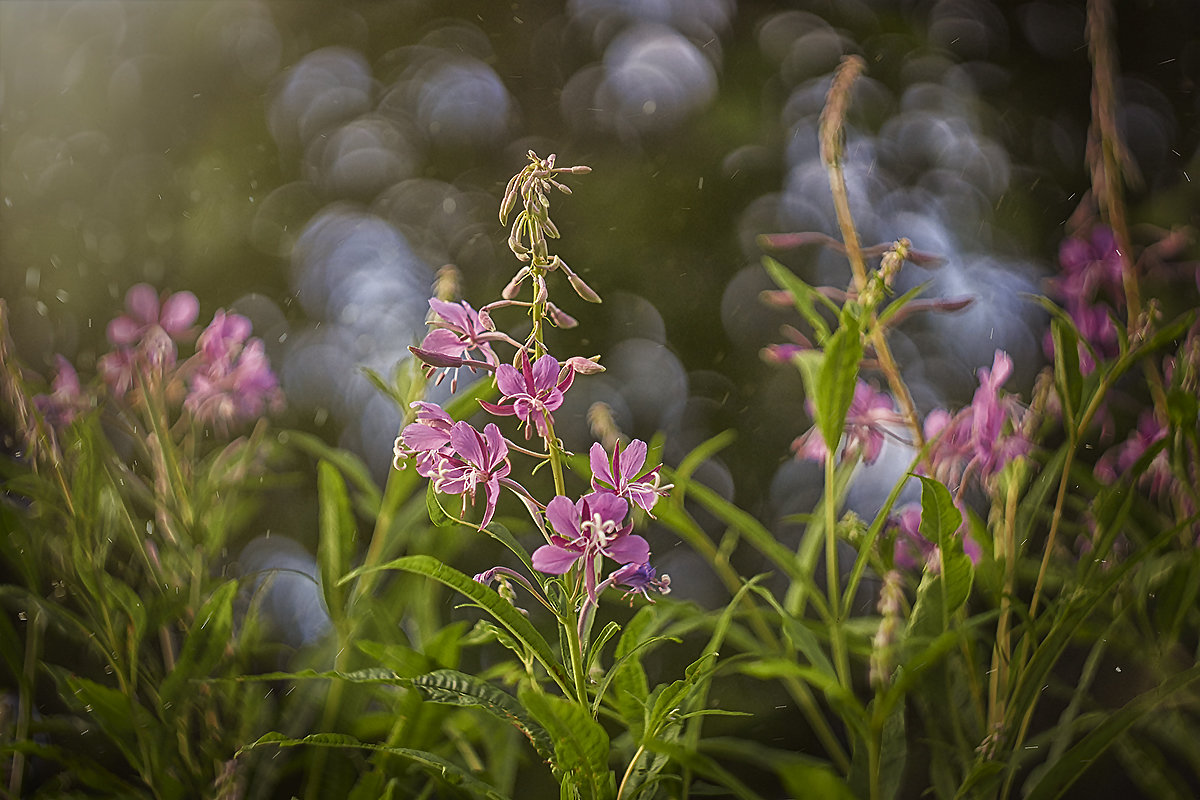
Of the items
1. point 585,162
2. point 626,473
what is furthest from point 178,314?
point 626,473

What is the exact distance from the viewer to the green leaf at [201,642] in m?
0.55

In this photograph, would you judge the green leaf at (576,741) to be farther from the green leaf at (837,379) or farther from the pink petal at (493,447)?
the green leaf at (837,379)

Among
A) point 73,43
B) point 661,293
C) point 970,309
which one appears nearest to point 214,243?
point 73,43

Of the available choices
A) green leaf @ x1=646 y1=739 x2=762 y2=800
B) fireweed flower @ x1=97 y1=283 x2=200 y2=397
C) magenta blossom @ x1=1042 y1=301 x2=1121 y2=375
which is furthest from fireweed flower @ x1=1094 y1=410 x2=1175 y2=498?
fireweed flower @ x1=97 y1=283 x2=200 y2=397

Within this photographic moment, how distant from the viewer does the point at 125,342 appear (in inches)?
29.0

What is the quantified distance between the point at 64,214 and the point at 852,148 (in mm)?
832

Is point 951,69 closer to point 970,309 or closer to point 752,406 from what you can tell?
point 970,309

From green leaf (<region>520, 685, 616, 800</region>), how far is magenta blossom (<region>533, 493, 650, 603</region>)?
0.05 meters

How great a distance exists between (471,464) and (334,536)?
23cm

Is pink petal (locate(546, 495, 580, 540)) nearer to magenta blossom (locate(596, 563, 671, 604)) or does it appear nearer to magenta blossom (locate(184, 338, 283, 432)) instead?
magenta blossom (locate(596, 563, 671, 604))

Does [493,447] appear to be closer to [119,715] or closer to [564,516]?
[564,516]

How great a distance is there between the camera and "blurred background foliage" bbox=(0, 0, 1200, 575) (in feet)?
2.51

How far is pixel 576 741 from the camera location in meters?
0.37

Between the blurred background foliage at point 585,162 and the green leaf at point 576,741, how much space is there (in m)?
0.43
